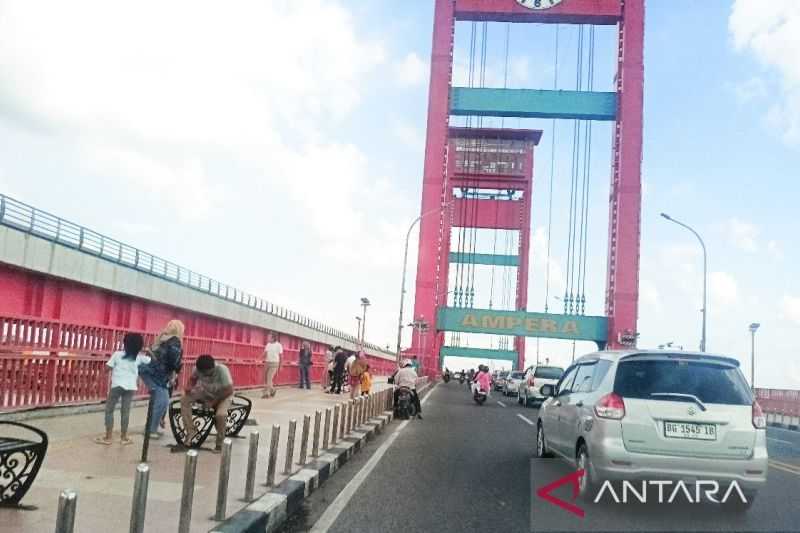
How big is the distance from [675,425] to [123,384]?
20.3 ft

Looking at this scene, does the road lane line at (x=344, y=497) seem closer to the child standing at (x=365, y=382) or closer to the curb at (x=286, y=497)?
the curb at (x=286, y=497)

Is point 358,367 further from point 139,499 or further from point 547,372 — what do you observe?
point 139,499

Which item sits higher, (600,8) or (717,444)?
(600,8)

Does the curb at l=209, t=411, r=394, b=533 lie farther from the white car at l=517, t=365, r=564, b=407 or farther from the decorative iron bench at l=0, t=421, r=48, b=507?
the white car at l=517, t=365, r=564, b=407

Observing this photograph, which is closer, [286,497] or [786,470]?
[286,497]

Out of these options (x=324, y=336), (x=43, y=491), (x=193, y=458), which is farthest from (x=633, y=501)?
(x=324, y=336)

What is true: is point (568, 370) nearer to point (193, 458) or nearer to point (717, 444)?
point (717, 444)

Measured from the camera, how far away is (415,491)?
7.92 metres

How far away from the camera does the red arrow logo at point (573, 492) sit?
23.5ft

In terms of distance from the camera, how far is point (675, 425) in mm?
7094

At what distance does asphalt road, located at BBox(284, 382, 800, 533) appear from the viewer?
641 centimetres

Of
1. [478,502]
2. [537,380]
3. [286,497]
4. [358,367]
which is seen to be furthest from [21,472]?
[537,380]

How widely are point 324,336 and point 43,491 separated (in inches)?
2058

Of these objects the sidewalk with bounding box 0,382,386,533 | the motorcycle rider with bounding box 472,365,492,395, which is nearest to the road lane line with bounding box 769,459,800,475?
the sidewalk with bounding box 0,382,386,533
